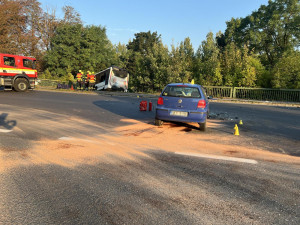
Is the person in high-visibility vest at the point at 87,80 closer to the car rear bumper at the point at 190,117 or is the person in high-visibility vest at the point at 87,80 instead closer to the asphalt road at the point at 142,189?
the car rear bumper at the point at 190,117

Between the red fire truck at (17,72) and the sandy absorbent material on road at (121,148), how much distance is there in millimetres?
14835

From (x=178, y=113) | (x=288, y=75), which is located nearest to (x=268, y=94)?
(x=288, y=75)

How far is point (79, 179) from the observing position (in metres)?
3.51

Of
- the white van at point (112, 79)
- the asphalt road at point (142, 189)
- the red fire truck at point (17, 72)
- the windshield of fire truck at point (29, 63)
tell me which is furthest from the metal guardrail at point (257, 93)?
the asphalt road at point (142, 189)

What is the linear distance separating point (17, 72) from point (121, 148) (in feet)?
54.4

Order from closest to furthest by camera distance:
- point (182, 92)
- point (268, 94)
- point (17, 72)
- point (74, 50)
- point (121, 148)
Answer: point (121, 148) → point (182, 92) → point (17, 72) → point (268, 94) → point (74, 50)

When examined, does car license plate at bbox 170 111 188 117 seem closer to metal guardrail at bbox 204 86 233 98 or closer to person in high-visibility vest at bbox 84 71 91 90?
metal guardrail at bbox 204 86 233 98

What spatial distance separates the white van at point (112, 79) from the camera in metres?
27.6

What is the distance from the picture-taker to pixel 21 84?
18453 millimetres

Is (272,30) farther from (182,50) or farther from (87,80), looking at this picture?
(87,80)

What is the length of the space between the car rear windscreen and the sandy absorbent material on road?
4.18 feet

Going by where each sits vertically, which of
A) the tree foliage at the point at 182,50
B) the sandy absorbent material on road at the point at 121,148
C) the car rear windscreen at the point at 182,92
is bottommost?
the sandy absorbent material on road at the point at 121,148

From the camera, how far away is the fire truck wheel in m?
18.1

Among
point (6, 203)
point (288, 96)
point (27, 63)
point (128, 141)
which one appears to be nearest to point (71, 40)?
point (27, 63)
